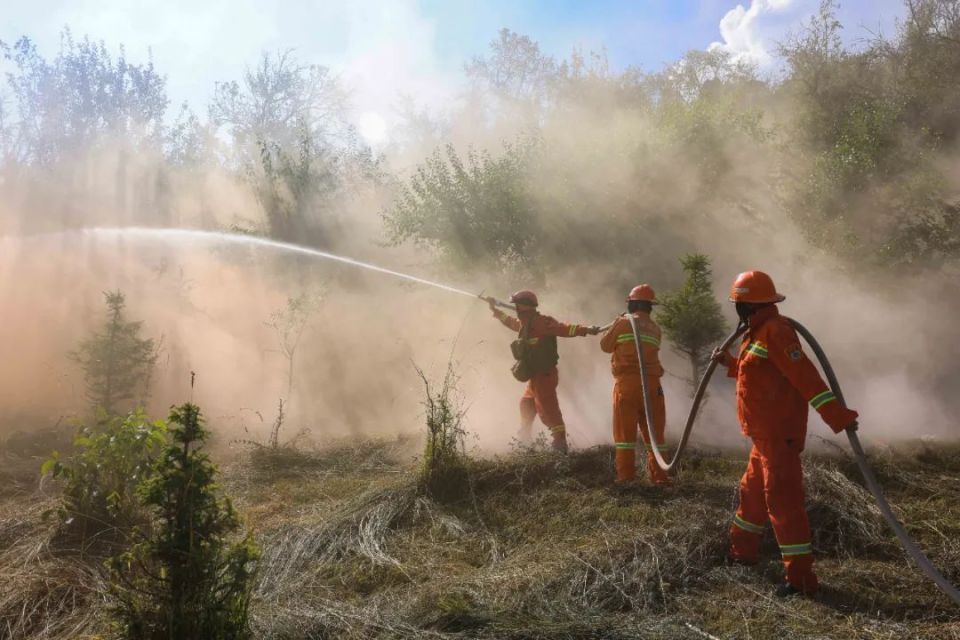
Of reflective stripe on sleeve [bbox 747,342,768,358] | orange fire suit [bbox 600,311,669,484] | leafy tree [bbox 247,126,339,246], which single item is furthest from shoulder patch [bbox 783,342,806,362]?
leafy tree [bbox 247,126,339,246]

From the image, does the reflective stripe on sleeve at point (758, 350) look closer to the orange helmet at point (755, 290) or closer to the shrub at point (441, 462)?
the orange helmet at point (755, 290)

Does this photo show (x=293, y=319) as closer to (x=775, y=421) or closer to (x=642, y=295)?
(x=642, y=295)

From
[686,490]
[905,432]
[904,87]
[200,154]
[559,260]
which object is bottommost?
[686,490]

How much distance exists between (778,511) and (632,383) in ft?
7.65

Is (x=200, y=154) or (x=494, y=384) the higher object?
(x=200, y=154)

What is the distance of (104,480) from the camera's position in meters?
5.00

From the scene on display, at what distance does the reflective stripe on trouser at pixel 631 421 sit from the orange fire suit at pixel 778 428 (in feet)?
5.05

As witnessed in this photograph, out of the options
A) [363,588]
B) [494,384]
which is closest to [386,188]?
[494,384]

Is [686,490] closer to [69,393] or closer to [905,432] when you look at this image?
[905,432]

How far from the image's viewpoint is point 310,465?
8164mm

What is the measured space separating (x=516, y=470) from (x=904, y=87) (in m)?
11.1

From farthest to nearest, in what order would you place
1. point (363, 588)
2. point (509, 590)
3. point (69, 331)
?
point (69, 331), point (363, 588), point (509, 590)

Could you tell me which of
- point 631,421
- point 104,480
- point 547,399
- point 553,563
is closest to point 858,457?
point 553,563

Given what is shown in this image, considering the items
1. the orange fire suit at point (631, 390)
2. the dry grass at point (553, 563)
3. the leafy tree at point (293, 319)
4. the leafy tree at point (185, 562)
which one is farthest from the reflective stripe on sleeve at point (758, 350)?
the leafy tree at point (293, 319)
